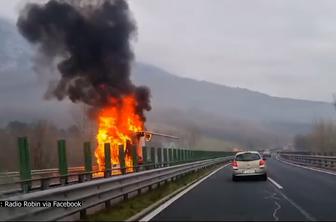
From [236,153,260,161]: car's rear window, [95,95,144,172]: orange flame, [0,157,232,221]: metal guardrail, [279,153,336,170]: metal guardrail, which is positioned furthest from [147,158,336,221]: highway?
[279,153,336,170]: metal guardrail

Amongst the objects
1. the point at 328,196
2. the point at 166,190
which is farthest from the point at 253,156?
the point at 328,196

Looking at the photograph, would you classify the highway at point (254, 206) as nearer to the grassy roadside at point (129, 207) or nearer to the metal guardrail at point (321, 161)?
the grassy roadside at point (129, 207)

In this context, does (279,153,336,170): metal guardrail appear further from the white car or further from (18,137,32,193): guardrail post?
(18,137,32,193): guardrail post

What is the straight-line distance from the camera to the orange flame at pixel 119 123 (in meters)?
36.7

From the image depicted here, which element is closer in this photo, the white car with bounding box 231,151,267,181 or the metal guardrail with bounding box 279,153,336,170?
the white car with bounding box 231,151,267,181

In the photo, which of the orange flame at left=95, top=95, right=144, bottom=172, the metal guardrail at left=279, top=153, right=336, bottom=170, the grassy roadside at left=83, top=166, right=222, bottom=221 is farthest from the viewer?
the metal guardrail at left=279, top=153, right=336, bottom=170

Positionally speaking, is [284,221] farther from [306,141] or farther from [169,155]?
[306,141]

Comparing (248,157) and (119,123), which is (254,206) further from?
(119,123)

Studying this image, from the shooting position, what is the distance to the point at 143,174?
1909 cm

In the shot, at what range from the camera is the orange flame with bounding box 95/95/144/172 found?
36656mm

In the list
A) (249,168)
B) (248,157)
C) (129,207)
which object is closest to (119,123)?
(248,157)

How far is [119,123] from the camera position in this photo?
127 ft

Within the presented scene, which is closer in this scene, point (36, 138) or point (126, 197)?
point (126, 197)

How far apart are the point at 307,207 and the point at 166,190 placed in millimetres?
7653
